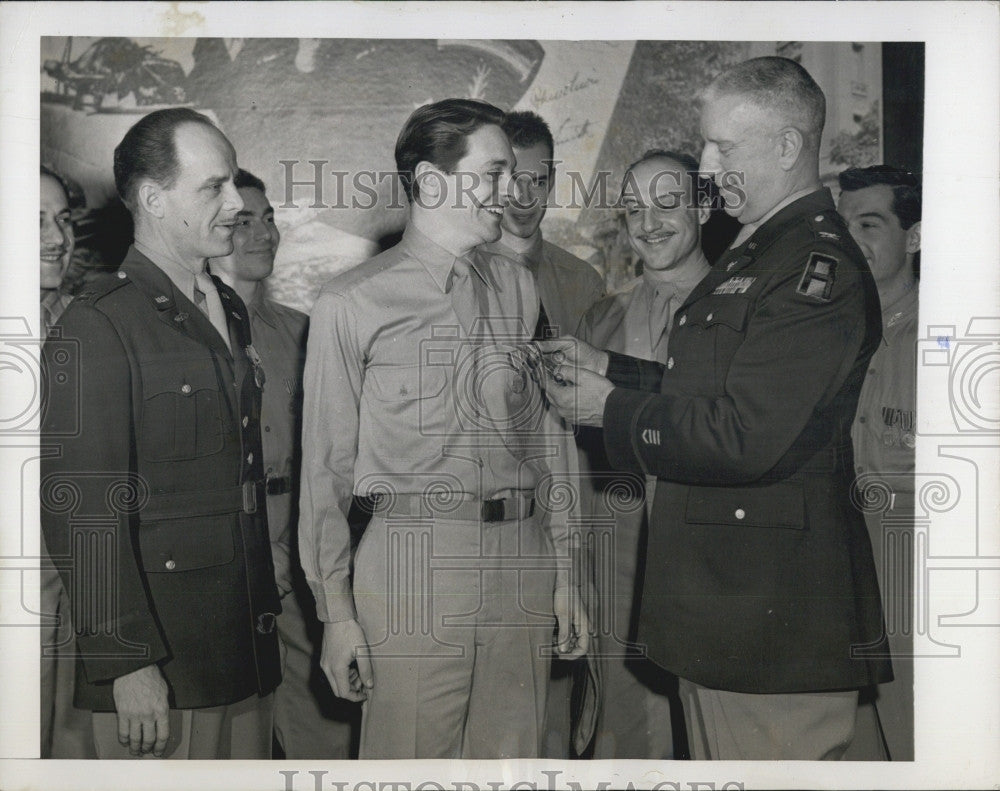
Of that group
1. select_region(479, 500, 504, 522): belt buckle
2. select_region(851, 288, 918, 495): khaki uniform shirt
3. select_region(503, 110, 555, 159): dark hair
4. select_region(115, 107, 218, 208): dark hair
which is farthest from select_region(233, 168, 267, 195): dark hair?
select_region(851, 288, 918, 495): khaki uniform shirt

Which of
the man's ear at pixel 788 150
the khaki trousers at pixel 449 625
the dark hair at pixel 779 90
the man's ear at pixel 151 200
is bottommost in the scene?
the khaki trousers at pixel 449 625

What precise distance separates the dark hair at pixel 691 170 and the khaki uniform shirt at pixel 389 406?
553 mm

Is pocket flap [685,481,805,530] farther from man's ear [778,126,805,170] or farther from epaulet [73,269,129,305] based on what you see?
epaulet [73,269,129,305]

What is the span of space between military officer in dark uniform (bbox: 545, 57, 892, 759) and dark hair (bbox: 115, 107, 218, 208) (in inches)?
41.8

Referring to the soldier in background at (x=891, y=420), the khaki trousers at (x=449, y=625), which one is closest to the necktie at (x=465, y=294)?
the khaki trousers at (x=449, y=625)

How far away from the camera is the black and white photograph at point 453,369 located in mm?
2508

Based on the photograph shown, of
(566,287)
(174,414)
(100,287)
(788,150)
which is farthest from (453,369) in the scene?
(788,150)

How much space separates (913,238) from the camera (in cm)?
258

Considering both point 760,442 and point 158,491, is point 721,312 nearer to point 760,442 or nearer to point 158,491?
Answer: point 760,442

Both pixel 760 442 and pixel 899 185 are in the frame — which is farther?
pixel 899 185

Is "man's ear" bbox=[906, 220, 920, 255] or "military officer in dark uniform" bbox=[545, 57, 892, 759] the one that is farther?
"man's ear" bbox=[906, 220, 920, 255]

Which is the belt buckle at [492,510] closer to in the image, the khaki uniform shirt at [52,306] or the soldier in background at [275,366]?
the soldier in background at [275,366]

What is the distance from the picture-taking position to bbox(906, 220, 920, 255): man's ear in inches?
102

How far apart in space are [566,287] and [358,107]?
0.68 m
